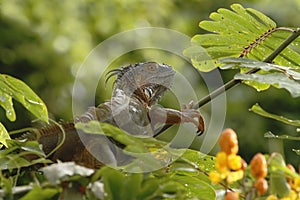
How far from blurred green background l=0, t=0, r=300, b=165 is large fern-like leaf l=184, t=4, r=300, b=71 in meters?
2.53

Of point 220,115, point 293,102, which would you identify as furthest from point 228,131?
point 293,102

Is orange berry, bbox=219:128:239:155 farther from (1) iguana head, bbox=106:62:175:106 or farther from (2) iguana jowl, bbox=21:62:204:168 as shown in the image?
(1) iguana head, bbox=106:62:175:106

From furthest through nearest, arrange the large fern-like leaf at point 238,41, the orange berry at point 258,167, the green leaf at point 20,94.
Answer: the large fern-like leaf at point 238,41 → the green leaf at point 20,94 → the orange berry at point 258,167

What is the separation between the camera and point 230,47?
Result: 3.33 ft

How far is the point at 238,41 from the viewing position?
1.01 meters

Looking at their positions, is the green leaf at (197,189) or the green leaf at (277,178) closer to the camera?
the green leaf at (277,178)

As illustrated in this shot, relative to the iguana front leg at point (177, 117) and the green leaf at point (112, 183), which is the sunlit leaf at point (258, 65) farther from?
the green leaf at point (112, 183)

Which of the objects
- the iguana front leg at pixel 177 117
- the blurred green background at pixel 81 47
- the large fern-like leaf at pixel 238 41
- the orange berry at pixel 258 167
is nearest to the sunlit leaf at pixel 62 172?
the orange berry at pixel 258 167

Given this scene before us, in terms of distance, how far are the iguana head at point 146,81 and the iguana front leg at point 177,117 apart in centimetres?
11

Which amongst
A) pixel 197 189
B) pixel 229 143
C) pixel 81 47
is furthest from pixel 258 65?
pixel 81 47

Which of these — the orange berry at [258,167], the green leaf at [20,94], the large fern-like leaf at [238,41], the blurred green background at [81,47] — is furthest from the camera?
the blurred green background at [81,47]

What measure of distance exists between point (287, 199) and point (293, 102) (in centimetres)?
333

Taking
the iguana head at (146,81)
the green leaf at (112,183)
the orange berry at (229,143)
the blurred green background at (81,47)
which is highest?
the orange berry at (229,143)

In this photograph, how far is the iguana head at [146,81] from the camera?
2.98 ft
